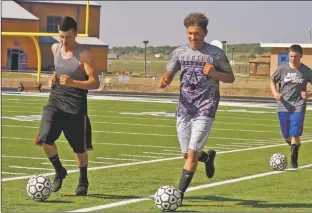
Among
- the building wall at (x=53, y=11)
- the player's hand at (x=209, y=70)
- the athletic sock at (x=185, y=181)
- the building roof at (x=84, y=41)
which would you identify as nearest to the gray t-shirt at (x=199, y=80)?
the player's hand at (x=209, y=70)

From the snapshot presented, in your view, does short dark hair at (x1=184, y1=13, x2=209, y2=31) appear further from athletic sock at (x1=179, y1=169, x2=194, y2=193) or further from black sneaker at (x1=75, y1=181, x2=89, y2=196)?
black sneaker at (x1=75, y1=181, x2=89, y2=196)


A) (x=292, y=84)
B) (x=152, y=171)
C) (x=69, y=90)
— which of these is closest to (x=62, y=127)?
(x=69, y=90)

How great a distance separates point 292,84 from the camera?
14297 mm

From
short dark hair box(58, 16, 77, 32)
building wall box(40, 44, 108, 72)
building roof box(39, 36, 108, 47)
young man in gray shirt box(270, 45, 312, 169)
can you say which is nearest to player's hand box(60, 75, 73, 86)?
short dark hair box(58, 16, 77, 32)

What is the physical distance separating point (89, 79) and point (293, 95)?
187 inches

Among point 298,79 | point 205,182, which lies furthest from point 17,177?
point 298,79

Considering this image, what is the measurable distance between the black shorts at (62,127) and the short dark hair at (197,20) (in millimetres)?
→ 1667

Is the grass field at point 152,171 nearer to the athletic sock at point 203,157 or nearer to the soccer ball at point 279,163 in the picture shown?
the soccer ball at point 279,163

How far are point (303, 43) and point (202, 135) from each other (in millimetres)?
10595

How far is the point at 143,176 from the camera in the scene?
42.6ft

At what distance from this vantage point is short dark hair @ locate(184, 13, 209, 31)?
10.0 metres

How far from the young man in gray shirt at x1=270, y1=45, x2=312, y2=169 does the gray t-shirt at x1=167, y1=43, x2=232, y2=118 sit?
4084 millimetres

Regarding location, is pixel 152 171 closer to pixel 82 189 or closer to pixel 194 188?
pixel 194 188

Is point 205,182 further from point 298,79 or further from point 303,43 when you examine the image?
point 303,43
